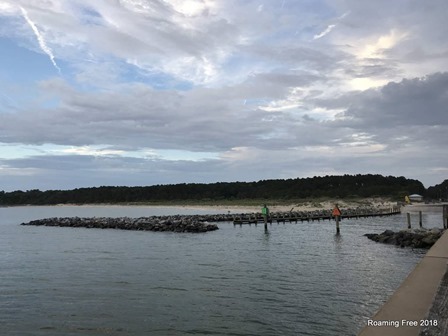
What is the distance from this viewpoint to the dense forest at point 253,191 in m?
120

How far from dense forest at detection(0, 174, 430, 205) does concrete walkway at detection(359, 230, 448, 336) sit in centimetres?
10542

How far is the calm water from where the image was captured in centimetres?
1153

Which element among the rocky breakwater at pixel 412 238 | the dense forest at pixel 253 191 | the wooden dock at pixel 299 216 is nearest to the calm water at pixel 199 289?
the rocky breakwater at pixel 412 238

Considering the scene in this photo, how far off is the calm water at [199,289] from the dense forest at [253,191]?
94147 mm

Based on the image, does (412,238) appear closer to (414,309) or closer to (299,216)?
(414,309)

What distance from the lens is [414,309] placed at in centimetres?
815

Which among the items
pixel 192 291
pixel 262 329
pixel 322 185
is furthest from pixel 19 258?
pixel 322 185

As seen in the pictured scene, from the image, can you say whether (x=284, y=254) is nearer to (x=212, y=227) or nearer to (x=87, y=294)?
(x=87, y=294)

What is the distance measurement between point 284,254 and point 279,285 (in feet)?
30.7

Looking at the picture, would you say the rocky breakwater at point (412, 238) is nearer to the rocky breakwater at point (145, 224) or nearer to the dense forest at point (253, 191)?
the rocky breakwater at point (145, 224)

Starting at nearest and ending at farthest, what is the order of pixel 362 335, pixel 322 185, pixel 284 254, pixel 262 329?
pixel 362 335
pixel 262 329
pixel 284 254
pixel 322 185

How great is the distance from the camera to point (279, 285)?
1627cm

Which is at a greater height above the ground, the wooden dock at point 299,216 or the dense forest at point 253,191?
the dense forest at point 253,191

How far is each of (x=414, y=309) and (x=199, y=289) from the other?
9.13 metres
